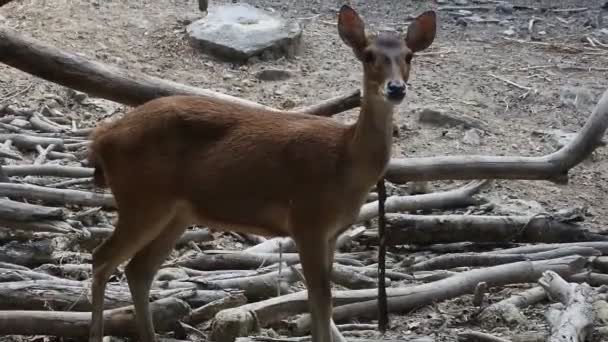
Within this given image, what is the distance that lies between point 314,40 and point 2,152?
14.7 ft

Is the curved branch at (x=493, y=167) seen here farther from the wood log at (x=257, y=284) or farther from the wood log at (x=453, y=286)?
the wood log at (x=257, y=284)

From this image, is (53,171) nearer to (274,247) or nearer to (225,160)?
(274,247)

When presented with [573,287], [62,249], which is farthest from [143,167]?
[573,287]

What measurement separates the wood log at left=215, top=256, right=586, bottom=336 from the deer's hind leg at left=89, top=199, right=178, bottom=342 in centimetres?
62

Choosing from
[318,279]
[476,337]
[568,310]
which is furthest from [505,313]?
[318,279]

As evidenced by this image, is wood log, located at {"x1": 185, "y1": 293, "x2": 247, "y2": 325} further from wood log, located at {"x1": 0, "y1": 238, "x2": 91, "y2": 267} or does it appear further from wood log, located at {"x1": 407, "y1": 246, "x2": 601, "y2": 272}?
wood log, located at {"x1": 407, "y1": 246, "x2": 601, "y2": 272}

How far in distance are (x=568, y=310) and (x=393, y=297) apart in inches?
37.6

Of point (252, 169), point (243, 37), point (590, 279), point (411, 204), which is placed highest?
point (243, 37)

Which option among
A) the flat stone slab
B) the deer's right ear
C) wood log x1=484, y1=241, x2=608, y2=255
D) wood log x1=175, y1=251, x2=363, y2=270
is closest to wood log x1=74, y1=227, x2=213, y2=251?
wood log x1=175, y1=251, x2=363, y2=270

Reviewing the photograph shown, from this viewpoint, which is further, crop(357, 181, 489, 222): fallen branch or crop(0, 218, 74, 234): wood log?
crop(357, 181, 489, 222): fallen branch

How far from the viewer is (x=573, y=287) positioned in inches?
239

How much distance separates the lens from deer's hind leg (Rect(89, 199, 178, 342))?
5.06 m

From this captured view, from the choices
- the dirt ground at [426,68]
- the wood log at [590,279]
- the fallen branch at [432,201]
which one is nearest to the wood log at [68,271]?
the fallen branch at [432,201]

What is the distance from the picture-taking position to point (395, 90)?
4.56 metres
